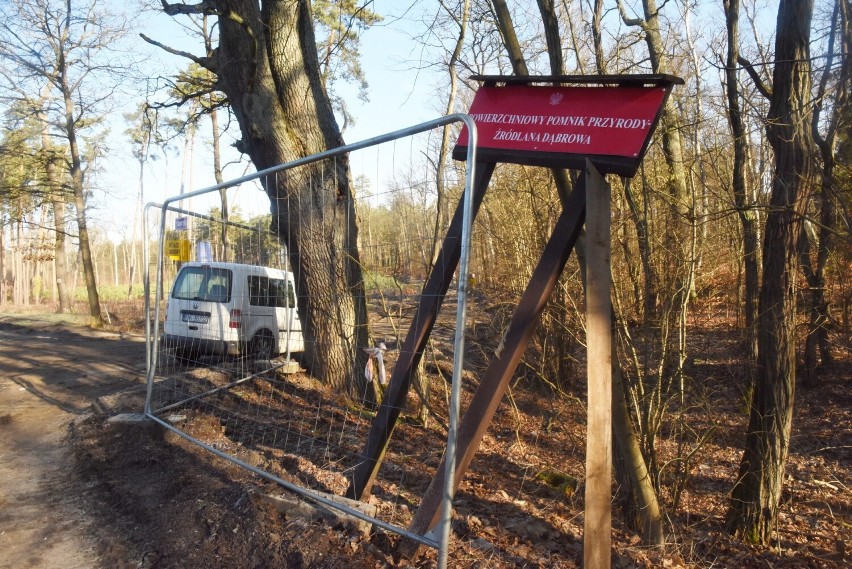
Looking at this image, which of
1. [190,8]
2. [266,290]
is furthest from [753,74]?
[190,8]

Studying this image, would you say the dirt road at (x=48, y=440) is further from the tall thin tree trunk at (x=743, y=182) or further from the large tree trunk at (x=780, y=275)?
the tall thin tree trunk at (x=743, y=182)

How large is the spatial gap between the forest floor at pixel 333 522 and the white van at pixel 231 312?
104 cm

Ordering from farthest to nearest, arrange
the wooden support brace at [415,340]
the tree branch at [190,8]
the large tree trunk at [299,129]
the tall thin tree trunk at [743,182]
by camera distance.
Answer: the tree branch at [190,8]
the large tree trunk at [299,129]
the tall thin tree trunk at [743,182]
the wooden support brace at [415,340]

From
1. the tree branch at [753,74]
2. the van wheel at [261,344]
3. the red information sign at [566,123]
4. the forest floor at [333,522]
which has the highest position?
the tree branch at [753,74]

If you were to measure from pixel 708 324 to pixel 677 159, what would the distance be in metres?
1.91

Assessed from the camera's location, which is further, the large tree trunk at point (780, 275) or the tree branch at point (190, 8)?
the tree branch at point (190, 8)

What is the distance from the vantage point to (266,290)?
6.44 metres

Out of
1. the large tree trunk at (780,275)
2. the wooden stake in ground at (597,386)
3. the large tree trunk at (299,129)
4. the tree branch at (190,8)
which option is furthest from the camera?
the tree branch at (190,8)

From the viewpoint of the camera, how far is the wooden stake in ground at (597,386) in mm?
3375

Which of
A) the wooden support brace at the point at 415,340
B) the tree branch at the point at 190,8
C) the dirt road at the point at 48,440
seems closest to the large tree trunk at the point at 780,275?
the wooden support brace at the point at 415,340

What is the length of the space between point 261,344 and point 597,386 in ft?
16.5

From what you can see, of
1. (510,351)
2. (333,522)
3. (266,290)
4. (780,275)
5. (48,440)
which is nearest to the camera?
(510,351)

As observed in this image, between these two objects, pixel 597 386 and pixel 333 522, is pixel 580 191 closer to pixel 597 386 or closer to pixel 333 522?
pixel 597 386

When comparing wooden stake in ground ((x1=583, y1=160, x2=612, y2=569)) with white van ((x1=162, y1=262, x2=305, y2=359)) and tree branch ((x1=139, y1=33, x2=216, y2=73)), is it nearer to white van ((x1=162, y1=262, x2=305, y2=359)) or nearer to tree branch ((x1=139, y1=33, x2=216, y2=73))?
white van ((x1=162, y1=262, x2=305, y2=359))
